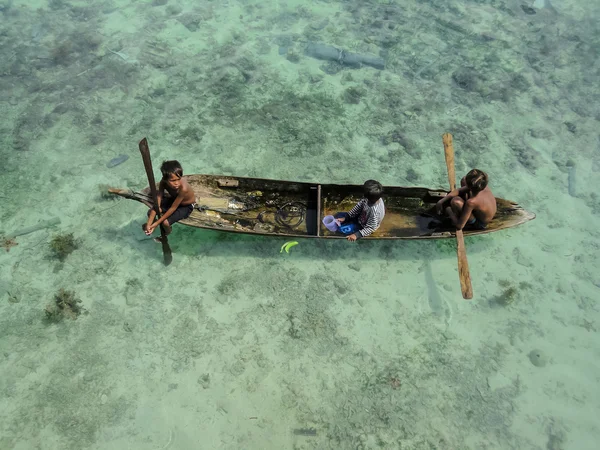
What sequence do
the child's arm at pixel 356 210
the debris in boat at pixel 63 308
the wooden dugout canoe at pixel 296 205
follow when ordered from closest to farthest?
the debris in boat at pixel 63 308, the child's arm at pixel 356 210, the wooden dugout canoe at pixel 296 205

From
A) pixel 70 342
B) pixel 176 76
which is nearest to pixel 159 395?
pixel 70 342

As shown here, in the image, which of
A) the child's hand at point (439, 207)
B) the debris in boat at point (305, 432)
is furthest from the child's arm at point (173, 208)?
the child's hand at point (439, 207)

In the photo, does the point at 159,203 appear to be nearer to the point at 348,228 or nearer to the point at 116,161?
the point at 116,161

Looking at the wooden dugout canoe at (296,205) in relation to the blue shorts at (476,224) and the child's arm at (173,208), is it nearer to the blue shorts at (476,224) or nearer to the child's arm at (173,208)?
the blue shorts at (476,224)

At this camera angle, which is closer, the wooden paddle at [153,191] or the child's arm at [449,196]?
the wooden paddle at [153,191]

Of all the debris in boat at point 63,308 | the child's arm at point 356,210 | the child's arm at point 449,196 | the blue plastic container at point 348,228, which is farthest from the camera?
the blue plastic container at point 348,228

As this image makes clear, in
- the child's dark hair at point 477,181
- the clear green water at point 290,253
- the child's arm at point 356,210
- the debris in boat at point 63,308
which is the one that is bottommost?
the debris in boat at point 63,308
